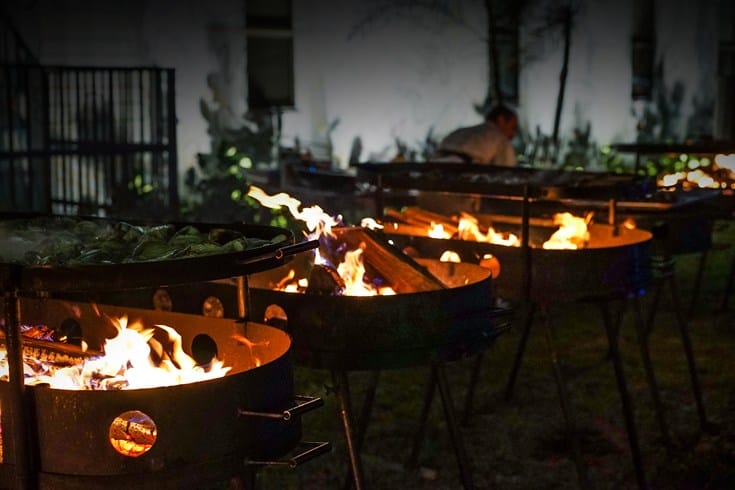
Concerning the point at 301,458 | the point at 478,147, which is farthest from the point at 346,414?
the point at 478,147

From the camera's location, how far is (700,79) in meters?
20.9

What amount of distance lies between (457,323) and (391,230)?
2109 millimetres

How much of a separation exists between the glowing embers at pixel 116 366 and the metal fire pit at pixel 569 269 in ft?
7.13

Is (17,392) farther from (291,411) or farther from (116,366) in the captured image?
(291,411)

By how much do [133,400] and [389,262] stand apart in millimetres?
1805

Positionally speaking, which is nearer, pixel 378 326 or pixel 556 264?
pixel 378 326

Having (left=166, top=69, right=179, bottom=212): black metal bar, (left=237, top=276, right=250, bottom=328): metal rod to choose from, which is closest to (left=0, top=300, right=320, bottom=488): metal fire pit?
(left=237, top=276, right=250, bottom=328): metal rod

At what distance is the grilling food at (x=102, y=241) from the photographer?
143 inches

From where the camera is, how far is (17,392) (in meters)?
3.23

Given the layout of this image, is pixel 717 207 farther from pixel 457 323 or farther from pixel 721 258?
pixel 721 258

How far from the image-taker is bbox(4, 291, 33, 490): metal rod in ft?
10.5

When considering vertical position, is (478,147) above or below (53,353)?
above

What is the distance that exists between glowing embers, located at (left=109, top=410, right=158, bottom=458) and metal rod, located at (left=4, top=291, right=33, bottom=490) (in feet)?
0.83

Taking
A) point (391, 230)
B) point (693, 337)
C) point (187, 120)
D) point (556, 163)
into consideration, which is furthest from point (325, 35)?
point (391, 230)
